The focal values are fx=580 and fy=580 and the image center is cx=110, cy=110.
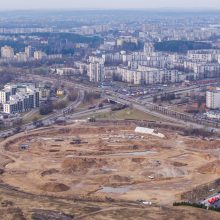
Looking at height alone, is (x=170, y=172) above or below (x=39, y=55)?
below

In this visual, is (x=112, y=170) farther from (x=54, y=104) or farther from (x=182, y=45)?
(x=182, y=45)

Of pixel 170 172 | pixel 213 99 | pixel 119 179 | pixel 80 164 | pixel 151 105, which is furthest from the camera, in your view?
pixel 151 105

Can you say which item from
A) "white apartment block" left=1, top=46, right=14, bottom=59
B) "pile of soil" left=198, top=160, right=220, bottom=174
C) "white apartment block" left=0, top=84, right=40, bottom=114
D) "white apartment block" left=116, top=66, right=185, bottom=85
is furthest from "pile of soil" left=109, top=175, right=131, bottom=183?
"white apartment block" left=1, top=46, right=14, bottom=59

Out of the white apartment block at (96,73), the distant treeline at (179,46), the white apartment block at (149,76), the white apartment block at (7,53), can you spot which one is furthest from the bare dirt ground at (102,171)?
the distant treeline at (179,46)

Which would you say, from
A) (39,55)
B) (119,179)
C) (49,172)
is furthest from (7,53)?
(119,179)

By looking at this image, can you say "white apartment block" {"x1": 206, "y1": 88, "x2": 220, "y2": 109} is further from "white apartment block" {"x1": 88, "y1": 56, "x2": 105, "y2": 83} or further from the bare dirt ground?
"white apartment block" {"x1": 88, "y1": 56, "x2": 105, "y2": 83}

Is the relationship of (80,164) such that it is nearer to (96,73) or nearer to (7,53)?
(96,73)

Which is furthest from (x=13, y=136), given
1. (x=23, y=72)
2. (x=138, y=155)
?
(x=23, y=72)

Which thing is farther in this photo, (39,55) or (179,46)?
(179,46)
